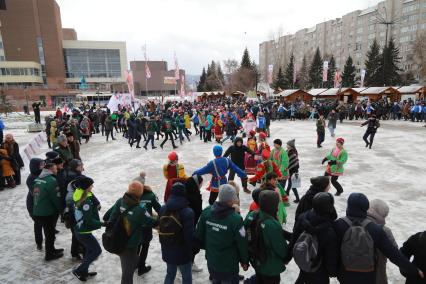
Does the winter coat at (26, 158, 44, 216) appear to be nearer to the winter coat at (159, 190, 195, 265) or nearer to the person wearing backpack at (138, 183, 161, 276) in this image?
the person wearing backpack at (138, 183, 161, 276)

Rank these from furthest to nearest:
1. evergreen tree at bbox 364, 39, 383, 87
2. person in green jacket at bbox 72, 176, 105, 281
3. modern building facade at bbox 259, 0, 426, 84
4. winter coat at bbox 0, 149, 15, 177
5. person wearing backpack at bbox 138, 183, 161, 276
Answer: modern building facade at bbox 259, 0, 426, 84 → evergreen tree at bbox 364, 39, 383, 87 → winter coat at bbox 0, 149, 15, 177 → person wearing backpack at bbox 138, 183, 161, 276 → person in green jacket at bbox 72, 176, 105, 281

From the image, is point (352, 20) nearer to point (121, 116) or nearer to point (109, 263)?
point (121, 116)

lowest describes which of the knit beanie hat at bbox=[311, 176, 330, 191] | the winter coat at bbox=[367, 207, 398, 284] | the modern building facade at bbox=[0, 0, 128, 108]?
the winter coat at bbox=[367, 207, 398, 284]

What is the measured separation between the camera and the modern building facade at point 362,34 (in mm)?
60438

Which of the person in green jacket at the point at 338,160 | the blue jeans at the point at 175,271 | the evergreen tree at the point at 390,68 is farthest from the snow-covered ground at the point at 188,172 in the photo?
the evergreen tree at the point at 390,68

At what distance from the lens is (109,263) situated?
14.9 feet

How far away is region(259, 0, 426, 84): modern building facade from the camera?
60.4m

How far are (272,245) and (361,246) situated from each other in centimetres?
79

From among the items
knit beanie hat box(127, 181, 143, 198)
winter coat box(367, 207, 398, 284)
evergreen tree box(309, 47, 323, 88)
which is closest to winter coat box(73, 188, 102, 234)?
knit beanie hat box(127, 181, 143, 198)

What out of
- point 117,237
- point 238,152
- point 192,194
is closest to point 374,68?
point 238,152

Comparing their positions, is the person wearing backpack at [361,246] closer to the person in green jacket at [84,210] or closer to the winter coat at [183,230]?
the winter coat at [183,230]

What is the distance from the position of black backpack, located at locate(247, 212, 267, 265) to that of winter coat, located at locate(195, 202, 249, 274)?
2.8 inches

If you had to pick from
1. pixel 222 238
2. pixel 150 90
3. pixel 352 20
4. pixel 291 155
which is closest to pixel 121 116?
pixel 291 155

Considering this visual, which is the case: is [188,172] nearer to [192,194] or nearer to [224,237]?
[192,194]
